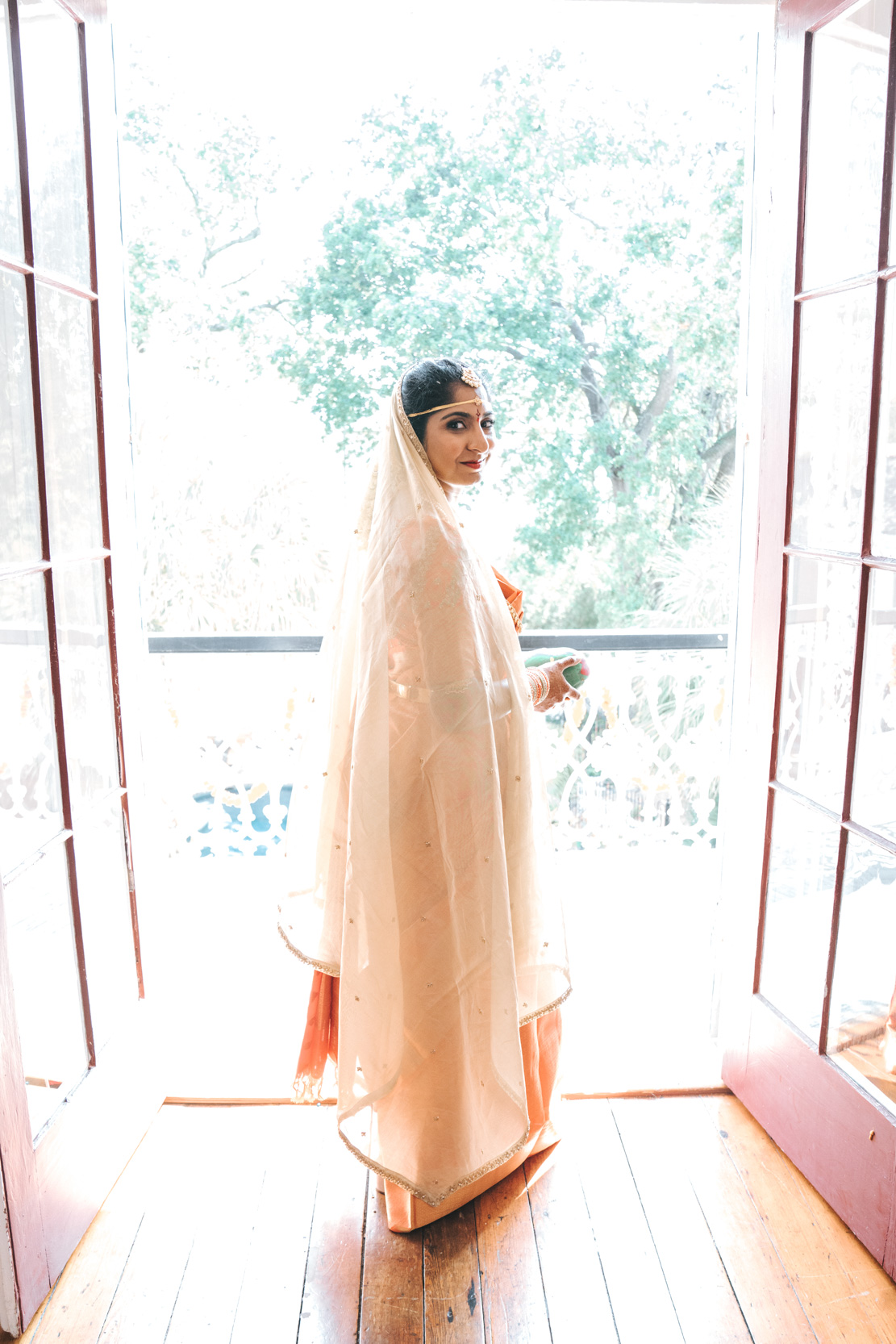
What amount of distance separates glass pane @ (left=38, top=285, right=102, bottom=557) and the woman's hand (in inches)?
36.1

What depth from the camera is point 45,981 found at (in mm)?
1588

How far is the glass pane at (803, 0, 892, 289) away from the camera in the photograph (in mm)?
1537

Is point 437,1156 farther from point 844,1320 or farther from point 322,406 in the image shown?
point 322,406

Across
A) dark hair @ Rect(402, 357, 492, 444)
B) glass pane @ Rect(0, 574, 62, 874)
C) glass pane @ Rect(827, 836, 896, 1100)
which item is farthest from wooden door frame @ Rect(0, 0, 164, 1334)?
glass pane @ Rect(827, 836, 896, 1100)

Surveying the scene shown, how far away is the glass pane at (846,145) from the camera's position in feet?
5.04

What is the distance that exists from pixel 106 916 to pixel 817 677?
1464 mm

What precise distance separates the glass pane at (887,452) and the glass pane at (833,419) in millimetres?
31

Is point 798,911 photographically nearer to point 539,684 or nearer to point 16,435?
point 539,684

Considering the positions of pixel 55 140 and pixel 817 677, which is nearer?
pixel 55 140

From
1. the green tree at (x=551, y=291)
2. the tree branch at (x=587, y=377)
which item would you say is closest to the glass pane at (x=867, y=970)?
the green tree at (x=551, y=291)

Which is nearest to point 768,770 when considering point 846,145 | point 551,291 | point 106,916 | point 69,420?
point 846,145

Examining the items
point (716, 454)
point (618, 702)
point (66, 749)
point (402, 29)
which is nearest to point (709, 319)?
point (716, 454)

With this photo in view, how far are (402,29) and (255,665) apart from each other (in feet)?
9.46

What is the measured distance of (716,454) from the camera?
5.17 meters
